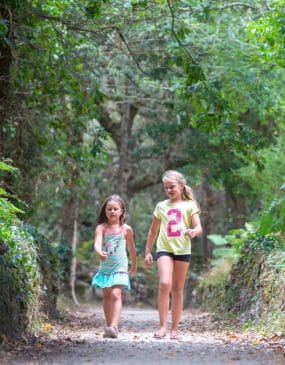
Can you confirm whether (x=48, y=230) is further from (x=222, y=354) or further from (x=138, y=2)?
(x=222, y=354)

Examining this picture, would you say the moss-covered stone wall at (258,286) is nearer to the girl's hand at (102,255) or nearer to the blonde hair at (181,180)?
the blonde hair at (181,180)

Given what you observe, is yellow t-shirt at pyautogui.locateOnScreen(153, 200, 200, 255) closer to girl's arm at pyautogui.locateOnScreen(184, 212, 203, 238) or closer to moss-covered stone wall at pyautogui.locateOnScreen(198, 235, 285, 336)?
girl's arm at pyautogui.locateOnScreen(184, 212, 203, 238)

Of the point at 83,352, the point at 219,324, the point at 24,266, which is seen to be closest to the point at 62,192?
the point at 219,324

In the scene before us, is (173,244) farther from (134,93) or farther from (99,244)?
(134,93)

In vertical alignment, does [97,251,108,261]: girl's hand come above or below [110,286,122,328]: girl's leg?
above

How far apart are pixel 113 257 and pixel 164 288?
35.0 inches

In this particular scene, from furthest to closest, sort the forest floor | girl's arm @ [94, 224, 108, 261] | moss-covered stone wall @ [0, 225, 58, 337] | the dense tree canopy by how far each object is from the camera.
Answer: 1. the dense tree canopy
2. girl's arm @ [94, 224, 108, 261]
3. moss-covered stone wall @ [0, 225, 58, 337]
4. the forest floor

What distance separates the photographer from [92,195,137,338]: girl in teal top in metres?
8.44

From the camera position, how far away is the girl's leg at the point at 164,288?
802 cm

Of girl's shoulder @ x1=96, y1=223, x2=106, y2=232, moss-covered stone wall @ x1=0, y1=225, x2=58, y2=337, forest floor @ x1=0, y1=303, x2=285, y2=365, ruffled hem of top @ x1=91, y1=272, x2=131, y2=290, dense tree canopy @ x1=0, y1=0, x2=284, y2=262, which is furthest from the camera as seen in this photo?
dense tree canopy @ x1=0, y1=0, x2=284, y2=262

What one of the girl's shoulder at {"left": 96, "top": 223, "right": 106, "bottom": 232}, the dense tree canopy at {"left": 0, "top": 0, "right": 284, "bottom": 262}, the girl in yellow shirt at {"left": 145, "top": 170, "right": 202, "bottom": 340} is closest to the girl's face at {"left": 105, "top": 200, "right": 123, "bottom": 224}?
the girl's shoulder at {"left": 96, "top": 223, "right": 106, "bottom": 232}

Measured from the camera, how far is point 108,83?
19.7 metres

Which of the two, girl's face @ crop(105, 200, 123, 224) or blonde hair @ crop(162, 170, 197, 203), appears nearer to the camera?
blonde hair @ crop(162, 170, 197, 203)

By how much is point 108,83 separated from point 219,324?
10604mm
